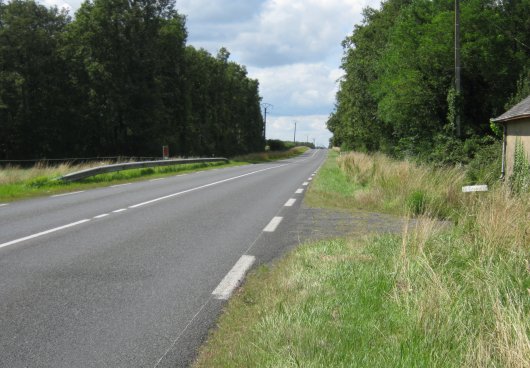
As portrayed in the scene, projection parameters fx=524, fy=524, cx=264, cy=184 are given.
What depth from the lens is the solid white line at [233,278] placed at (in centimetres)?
527

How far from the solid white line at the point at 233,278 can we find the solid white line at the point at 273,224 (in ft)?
7.34

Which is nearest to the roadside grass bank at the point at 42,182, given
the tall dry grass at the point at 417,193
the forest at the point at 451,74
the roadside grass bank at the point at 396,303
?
the tall dry grass at the point at 417,193

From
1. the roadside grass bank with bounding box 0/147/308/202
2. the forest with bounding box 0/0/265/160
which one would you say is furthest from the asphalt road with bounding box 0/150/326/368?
the forest with bounding box 0/0/265/160

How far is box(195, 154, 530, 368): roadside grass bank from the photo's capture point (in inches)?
131

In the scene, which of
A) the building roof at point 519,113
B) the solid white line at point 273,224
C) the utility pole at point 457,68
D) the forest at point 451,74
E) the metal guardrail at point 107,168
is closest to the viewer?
the solid white line at point 273,224

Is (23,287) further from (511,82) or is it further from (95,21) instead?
(95,21)

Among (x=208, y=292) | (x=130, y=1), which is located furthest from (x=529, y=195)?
(x=130, y=1)

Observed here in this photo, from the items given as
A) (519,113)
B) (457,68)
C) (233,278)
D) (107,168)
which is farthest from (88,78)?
(233,278)

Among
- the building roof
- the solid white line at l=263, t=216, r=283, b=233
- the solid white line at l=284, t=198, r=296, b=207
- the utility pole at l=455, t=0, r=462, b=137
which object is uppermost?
the utility pole at l=455, t=0, r=462, b=137

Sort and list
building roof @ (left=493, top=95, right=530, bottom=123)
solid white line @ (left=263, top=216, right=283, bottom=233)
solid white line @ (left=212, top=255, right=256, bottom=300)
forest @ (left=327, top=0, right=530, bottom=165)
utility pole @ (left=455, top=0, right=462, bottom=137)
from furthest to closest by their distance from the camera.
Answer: forest @ (left=327, top=0, right=530, bottom=165) < utility pole @ (left=455, top=0, right=462, bottom=137) < building roof @ (left=493, top=95, right=530, bottom=123) < solid white line @ (left=263, top=216, right=283, bottom=233) < solid white line @ (left=212, top=255, right=256, bottom=300)

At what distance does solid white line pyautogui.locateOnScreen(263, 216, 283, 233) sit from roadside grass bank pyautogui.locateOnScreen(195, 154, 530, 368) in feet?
6.56

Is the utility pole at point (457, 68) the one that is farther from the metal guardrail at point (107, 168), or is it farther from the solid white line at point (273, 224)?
the solid white line at point (273, 224)

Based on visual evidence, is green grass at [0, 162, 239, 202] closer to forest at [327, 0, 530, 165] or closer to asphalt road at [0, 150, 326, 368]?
asphalt road at [0, 150, 326, 368]

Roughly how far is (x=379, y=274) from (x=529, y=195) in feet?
10.5
